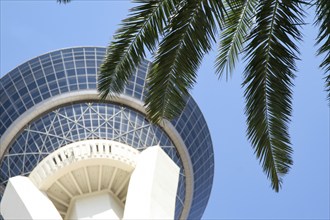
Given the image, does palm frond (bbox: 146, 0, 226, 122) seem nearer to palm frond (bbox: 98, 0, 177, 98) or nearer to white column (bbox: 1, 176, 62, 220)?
palm frond (bbox: 98, 0, 177, 98)

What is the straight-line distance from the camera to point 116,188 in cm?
3042

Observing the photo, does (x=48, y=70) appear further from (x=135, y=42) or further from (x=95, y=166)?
(x=135, y=42)

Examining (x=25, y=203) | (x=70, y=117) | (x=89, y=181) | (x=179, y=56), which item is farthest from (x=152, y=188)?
(x=179, y=56)

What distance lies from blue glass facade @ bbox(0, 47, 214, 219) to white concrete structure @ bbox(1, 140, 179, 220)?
1297 mm

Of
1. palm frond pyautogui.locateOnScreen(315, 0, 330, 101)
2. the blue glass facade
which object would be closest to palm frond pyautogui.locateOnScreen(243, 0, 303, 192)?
palm frond pyautogui.locateOnScreen(315, 0, 330, 101)

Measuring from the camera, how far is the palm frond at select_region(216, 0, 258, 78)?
30.5 feet

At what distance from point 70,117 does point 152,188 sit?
8199 mm

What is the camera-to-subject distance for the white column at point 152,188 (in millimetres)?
24797

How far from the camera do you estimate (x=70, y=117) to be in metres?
32.1

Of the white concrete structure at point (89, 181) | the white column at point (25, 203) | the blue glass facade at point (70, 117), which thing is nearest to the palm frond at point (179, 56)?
the white concrete structure at point (89, 181)

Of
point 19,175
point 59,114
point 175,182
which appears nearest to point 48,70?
point 59,114

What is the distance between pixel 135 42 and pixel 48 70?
82.0 feet

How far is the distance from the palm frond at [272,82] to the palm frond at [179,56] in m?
0.71

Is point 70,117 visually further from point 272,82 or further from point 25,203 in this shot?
point 272,82
